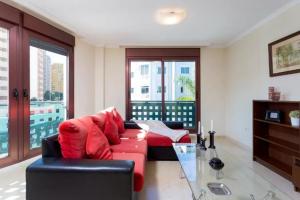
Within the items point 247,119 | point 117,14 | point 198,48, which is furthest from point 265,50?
point 117,14

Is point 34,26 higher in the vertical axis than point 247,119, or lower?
higher

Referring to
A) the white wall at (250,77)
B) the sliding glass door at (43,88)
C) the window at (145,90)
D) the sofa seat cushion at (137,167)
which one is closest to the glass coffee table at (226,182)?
the sofa seat cushion at (137,167)

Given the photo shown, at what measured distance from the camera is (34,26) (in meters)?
3.61

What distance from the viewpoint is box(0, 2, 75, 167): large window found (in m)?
3.18

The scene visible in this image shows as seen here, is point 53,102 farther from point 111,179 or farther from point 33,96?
point 111,179

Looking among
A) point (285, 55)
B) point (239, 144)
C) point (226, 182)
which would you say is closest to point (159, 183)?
point (226, 182)

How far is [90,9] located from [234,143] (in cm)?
405

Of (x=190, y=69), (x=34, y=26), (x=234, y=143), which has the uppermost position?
(x=34, y=26)

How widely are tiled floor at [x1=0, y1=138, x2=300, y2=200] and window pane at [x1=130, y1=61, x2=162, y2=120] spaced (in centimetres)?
258

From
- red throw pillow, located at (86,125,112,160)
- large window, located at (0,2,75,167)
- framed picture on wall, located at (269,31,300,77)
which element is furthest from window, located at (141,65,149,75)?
red throw pillow, located at (86,125,112,160)

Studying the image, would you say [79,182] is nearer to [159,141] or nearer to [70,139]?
[70,139]

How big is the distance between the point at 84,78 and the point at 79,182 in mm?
3971

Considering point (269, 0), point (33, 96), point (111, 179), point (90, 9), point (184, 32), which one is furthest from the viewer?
point (184, 32)

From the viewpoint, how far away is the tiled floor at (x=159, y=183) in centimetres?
239
